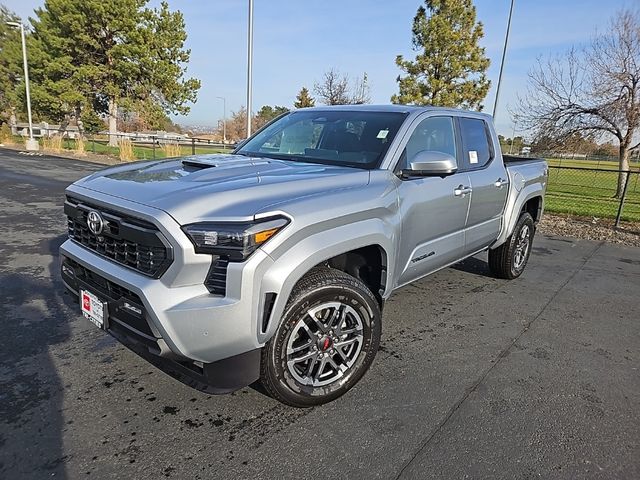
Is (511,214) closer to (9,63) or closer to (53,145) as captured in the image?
(53,145)

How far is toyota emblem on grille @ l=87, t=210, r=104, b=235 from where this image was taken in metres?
2.42

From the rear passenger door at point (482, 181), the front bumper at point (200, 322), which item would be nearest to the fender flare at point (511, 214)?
the rear passenger door at point (482, 181)

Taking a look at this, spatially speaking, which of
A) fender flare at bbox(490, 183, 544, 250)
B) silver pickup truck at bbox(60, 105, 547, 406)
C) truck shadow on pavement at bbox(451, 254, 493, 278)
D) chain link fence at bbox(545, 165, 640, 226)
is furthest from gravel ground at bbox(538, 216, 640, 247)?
silver pickup truck at bbox(60, 105, 547, 406)

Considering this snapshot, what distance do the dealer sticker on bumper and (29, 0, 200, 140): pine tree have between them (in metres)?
30.8

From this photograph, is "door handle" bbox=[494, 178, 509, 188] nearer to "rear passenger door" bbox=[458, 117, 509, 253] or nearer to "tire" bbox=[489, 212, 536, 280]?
"rear passenger door" bbox=[458, 117, 509, 253]

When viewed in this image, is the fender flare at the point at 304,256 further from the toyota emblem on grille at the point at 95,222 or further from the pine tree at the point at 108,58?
the pine tree at the point at 108,58

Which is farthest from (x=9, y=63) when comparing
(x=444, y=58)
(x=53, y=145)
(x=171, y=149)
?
(x=444, y=58)

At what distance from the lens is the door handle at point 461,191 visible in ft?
12.0

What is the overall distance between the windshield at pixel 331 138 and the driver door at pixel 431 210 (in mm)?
222

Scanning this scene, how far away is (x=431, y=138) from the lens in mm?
3619

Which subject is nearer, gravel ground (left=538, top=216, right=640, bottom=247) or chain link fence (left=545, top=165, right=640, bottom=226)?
gravel ground (left=538, top=216, right=640, bottom=247)

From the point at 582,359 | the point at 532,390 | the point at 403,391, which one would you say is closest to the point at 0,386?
the point at 403,391

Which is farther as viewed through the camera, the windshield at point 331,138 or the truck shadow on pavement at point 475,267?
the truck shadow on pavement at point 475,267

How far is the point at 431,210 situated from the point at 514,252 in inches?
90.6
